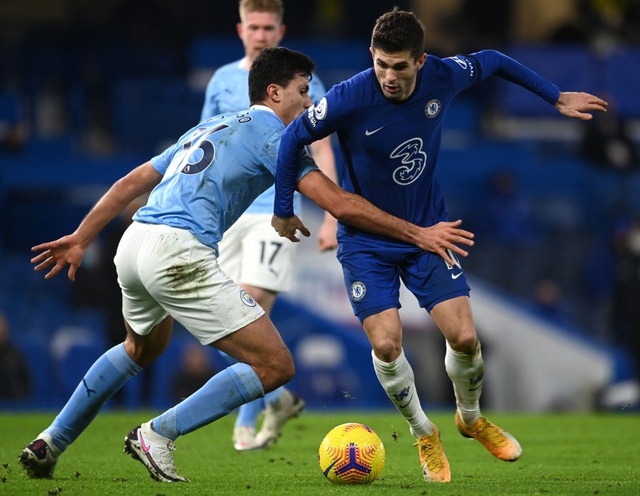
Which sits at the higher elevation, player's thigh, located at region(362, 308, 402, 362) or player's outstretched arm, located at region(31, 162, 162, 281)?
player's outstretched arm, located at region(31, 162, 162, 281)

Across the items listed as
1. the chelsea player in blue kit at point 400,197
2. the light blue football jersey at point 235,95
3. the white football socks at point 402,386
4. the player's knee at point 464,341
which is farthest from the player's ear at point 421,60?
the light blue football jersey at point 235,95

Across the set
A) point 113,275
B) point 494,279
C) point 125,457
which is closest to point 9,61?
point 113,275

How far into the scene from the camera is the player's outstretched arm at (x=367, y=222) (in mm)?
6160

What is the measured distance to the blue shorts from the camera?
6.47 metres

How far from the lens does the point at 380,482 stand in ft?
21.2

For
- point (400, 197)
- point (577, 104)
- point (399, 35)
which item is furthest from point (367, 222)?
point (577, 104)

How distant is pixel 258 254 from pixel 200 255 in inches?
86.9

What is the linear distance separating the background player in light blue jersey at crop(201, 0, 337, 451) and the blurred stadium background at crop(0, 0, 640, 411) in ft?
19.2

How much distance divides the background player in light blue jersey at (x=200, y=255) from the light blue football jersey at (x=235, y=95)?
1887 millimetres

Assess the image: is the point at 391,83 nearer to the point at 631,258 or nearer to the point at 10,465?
the point at 10,465

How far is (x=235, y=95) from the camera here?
8.40 m

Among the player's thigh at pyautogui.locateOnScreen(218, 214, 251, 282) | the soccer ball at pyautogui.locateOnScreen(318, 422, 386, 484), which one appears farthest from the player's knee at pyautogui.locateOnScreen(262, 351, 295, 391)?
the player's thigh at pyautogui.locateOnScreen(218, 214, 251, 282)

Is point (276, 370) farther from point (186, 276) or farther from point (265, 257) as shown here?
point (265, 257)

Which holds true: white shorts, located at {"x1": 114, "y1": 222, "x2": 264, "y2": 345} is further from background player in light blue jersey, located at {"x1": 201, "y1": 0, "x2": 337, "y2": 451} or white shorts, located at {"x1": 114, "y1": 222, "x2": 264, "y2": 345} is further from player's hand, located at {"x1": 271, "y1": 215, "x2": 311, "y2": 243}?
background player in light blue jersey, located at {"x1": 201, "y1": 0, "x2": 337, "y2": 451}
